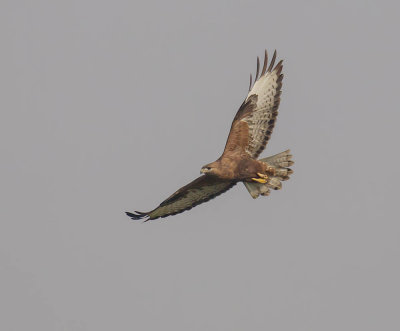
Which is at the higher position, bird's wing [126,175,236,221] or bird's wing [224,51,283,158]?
bird's wing [224,51,283,158]

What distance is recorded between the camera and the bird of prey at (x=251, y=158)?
12461 mm

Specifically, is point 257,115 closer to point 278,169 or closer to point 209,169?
point 278,169

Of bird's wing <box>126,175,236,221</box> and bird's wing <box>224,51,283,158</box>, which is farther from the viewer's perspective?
bird's wing <box>126,175,236,221</box>

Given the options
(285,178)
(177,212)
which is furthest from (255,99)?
(177,212)

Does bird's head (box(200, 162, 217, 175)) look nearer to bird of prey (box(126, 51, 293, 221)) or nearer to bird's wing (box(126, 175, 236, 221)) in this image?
bird of prey (box(126, 51, 293, 221))

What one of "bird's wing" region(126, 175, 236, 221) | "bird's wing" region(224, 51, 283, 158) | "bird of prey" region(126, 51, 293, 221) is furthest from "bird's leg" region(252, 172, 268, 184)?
"bird's wing" region(126, 175, 236, 221)

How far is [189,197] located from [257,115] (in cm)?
219

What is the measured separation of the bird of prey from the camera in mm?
12461

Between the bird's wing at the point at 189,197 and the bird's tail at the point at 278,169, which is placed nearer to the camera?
the bird's tail at the point at 278,169

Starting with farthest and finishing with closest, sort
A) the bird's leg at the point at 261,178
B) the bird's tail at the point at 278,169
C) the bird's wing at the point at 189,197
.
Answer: the bird's wing at the point at 189,197 → the bird's tail at the point at 278,169 → the bird's leg at the point at 261,178

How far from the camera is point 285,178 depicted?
41.9 ft

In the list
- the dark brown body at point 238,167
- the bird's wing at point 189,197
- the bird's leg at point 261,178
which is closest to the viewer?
the dark brown body at point 238,167

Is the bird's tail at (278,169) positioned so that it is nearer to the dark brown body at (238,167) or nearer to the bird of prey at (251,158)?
the bird of prey at (251,158)

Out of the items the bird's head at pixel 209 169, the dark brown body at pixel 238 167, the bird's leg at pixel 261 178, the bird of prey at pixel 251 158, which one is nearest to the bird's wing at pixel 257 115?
the bird of prey at pixel 251 158
